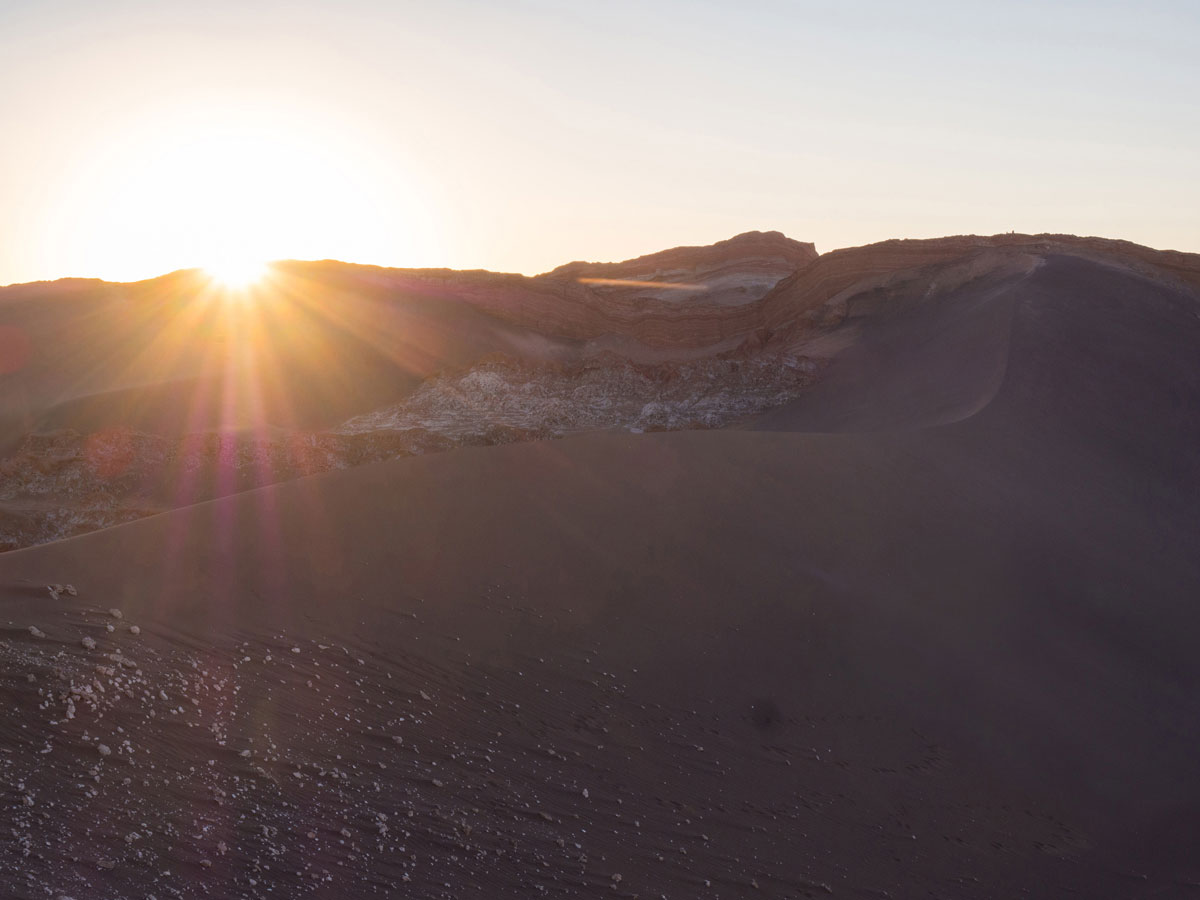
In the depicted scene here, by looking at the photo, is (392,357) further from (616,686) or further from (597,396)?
(616,686)

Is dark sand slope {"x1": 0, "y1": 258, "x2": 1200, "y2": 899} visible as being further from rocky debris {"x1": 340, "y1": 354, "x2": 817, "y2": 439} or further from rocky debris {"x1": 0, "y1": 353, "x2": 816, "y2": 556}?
rocky debris {"x1": 340, "y1": 354, "x2": 817, "y2": 439}

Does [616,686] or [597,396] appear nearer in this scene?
[616,686]

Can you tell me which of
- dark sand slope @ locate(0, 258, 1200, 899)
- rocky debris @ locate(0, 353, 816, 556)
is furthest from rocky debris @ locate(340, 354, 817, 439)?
dark sand slope @ locate(0, 258, 1200, 899)

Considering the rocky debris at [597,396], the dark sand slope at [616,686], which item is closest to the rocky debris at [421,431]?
the rocky debris at [597,396]

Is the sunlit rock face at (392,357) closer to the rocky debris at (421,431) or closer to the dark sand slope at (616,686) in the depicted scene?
the rocky debris at (421,431)

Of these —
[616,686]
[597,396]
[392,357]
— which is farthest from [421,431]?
[616,686]

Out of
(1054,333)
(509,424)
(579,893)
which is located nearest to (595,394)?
(509,424)

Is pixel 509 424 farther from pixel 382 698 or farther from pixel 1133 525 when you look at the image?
pixel 382 698
